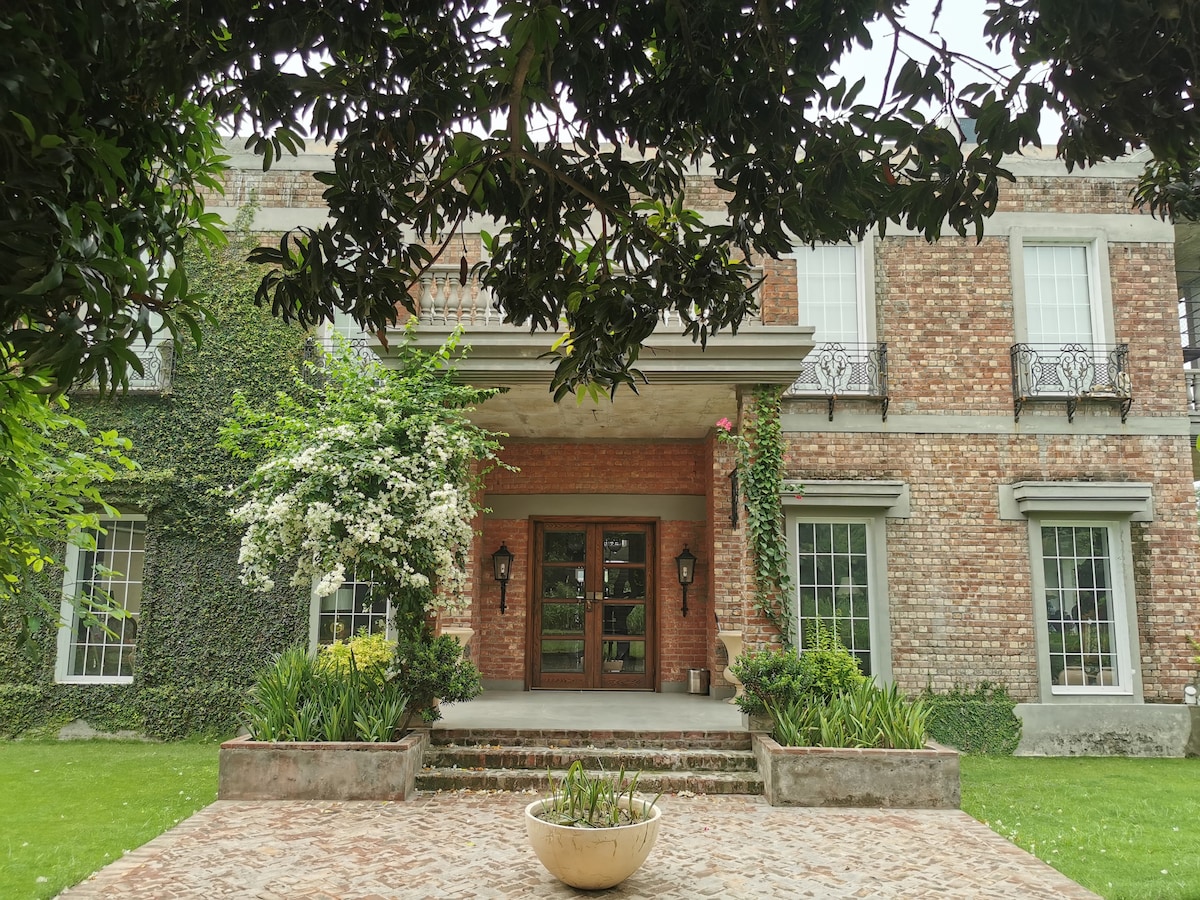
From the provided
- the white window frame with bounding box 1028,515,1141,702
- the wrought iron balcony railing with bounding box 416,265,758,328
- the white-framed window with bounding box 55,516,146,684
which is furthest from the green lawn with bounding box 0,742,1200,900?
the wrought iron balcony railing with bounding box 416,265,758,328

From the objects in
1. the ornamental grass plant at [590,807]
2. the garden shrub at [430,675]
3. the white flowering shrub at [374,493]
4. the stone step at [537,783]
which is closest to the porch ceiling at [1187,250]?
the stone step at [537,783]

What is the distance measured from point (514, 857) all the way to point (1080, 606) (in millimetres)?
8309

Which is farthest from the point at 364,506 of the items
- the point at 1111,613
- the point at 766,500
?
the point at 1111,613

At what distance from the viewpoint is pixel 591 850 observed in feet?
17.0

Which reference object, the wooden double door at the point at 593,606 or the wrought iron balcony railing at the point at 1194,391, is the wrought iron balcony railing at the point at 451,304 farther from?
the wrought iron balcony railing at the point at 1194,391

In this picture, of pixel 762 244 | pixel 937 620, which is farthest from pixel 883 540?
pixel 762 244

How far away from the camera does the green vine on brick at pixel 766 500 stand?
29.4 feet

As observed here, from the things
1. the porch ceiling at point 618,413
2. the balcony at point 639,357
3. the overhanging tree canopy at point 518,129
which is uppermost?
the balcony at point 639,357

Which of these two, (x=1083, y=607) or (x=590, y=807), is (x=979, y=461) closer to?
(x=1083, y=607)

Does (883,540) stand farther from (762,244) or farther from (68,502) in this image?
(68,502)

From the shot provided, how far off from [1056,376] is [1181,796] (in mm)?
5123

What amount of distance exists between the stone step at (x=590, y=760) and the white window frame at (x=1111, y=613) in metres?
4.81

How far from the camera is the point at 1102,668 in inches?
437

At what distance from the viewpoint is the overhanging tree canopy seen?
2.08m
